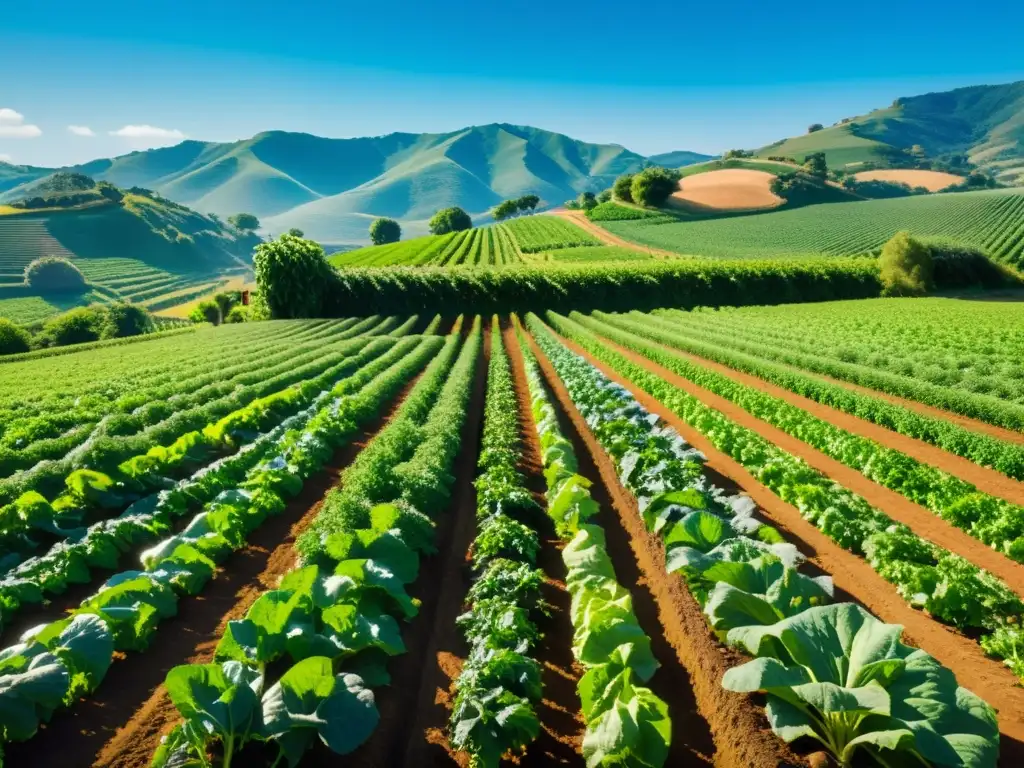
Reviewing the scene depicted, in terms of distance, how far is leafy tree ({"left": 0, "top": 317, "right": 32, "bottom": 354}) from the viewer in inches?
1829

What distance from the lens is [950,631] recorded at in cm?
698

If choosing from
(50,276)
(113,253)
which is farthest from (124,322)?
(113,253)

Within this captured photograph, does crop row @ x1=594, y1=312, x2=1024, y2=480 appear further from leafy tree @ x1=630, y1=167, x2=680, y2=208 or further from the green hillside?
the green hillside

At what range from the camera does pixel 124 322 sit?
65.0 metres

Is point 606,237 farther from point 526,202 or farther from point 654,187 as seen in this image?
point 526,202

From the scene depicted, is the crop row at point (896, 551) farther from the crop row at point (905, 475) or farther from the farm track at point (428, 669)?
the farm track at point (428, 669)

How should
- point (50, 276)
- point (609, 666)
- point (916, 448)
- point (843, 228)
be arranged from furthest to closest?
point (50, 276)
point (843, 228)
point (916, 448)
point (609, 666)

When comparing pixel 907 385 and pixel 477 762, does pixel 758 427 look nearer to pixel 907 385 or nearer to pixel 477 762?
pixel 907 385

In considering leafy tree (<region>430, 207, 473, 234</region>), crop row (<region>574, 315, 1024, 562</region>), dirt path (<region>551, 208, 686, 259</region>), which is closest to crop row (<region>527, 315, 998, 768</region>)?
crop row (<region>574, 315, 1024, 562</region>)

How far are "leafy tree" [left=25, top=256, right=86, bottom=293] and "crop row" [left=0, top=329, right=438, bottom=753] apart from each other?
12888 cm

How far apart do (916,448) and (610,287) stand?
125ft

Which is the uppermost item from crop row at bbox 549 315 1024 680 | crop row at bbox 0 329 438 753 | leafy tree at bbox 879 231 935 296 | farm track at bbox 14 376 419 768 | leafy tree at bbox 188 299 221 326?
leafy tree at bbox 879 231 935 296

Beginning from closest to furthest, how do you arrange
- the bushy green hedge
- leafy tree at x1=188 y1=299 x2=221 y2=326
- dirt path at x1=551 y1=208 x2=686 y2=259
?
the bushy green hedge → dirt path at x1=551 y1=208 x2=686 y2=259 → leafy tree at x1=188 y1=299 x2=221 y2=326

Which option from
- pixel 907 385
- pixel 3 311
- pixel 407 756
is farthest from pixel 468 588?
pixel 3 311
